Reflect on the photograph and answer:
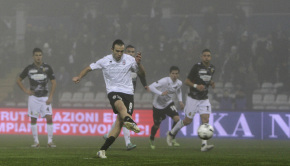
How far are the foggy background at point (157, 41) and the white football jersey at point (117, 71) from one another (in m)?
10.6

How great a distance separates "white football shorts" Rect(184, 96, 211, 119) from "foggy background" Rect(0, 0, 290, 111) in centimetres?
685

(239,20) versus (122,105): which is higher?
(239,20)

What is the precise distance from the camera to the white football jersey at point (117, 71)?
33.0 ft

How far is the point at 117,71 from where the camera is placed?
1012cm

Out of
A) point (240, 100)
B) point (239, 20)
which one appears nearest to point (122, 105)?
point (240, 100)

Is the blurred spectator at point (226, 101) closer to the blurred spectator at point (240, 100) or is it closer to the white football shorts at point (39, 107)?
the blurred spectator at point (240, 100)

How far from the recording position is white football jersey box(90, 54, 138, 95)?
10.1 m

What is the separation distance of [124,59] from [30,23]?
55.6ft

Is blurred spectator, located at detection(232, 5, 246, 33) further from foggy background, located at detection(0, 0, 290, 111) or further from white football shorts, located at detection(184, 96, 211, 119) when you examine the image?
white football shorts, located at detection(184, 96, 211, 119)

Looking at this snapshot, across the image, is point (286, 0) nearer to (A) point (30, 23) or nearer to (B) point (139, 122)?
(B) point (139, 122)

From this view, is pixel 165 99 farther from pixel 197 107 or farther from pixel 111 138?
pixel 111 138

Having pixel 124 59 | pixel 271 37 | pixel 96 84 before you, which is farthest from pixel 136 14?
pixel 124 59

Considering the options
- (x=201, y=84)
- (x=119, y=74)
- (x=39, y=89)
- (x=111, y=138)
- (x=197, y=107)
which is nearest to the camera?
(x=111, y=138)

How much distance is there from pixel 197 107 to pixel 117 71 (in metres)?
3.85
